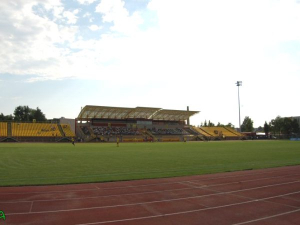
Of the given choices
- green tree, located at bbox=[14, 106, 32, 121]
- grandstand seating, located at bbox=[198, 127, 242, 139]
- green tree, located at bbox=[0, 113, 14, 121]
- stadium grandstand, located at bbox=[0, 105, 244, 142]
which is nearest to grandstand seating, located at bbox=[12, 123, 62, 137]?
stadium grandstand, located at bbox=[0, 105, 244, 142]

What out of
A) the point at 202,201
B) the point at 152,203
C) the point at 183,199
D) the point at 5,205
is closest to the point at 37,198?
the point at 5,205

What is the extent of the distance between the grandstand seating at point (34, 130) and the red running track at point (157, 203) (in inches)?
2219

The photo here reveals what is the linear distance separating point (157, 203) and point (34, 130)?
2497 inches

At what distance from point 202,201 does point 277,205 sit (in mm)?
2305

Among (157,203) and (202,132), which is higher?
(202,132)

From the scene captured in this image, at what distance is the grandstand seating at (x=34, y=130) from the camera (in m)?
61.5

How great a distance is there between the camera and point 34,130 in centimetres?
6481

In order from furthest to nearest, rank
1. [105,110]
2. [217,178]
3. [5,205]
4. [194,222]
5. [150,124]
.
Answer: [150,124] → [105,110] → [217,178] → [5,205] → [194,222]

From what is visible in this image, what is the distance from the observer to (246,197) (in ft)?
30.0

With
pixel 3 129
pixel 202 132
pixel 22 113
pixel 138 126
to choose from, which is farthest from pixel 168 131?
pixel 22 113

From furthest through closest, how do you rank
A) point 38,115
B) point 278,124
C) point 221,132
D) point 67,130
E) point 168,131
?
1. point 38,115
2. point 278,124
3. point 221,132
4. point 168,131
5. point 67,130

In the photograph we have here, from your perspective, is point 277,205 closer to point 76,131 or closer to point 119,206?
point 119,206

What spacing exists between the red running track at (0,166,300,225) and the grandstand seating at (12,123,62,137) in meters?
56.4

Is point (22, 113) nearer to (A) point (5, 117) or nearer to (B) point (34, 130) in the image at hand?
(A) point (5, 117)
